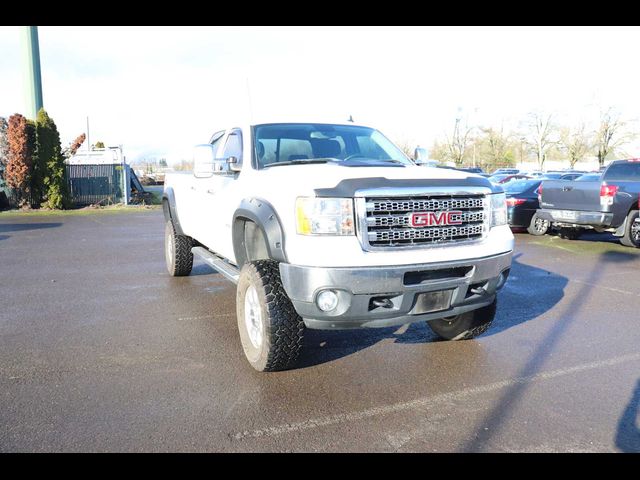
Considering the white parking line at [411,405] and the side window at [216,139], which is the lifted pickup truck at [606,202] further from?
the side window at [216,139]

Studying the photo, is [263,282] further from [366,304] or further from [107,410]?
[107,410]

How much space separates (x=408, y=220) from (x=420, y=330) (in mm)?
1839

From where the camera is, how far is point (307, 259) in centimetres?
357

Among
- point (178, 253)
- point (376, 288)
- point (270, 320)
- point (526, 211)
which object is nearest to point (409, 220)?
point (376, 288)

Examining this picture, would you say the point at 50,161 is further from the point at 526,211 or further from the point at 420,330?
the point at 420,330

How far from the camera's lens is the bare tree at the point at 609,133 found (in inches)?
2394

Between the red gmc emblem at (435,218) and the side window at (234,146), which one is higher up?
the side window at (234,146)

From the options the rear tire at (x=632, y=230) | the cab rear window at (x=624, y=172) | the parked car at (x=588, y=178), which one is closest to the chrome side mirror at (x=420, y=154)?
the rear tire at (x=632, y=230)

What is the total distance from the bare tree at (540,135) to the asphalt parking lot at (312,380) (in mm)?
64666

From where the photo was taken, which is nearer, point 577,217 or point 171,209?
point 171,209

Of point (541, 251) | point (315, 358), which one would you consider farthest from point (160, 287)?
point (541, 251)

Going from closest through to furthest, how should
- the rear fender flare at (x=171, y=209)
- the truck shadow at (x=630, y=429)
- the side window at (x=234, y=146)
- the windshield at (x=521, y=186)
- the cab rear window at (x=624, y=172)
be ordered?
the truck shadow at (x=630, y=429), the side window at (x=234, y=146), the rear fender flare at (x=171, y=209), the cab rear window at (x=624, y=172), the windshield at (x=521, y=186)

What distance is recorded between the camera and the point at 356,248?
3.59 meters
